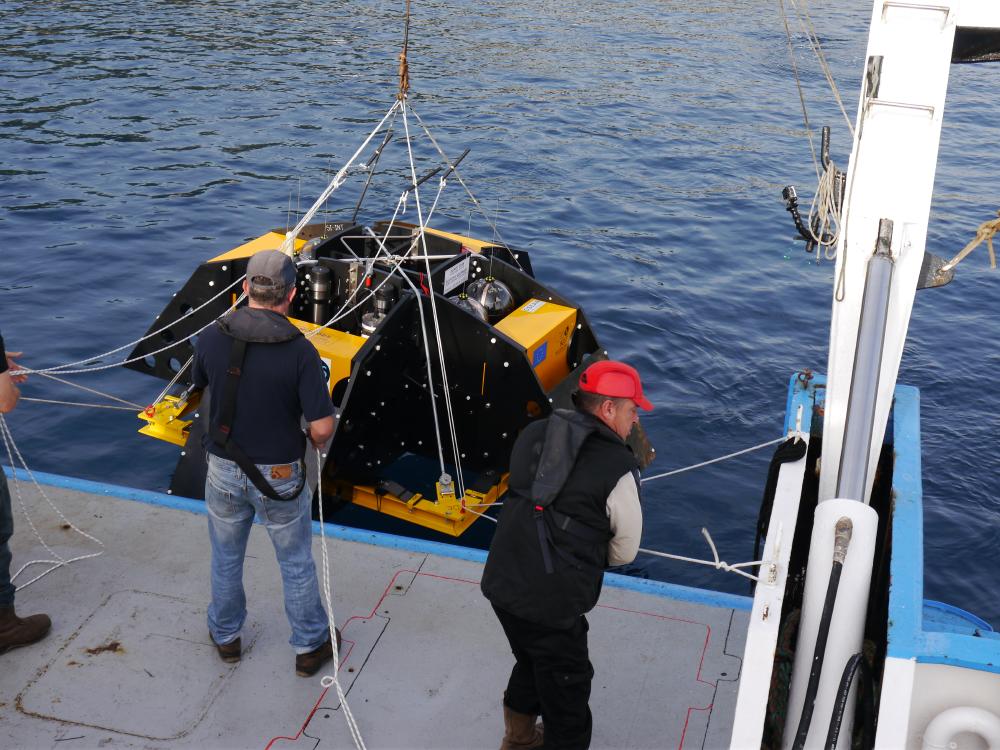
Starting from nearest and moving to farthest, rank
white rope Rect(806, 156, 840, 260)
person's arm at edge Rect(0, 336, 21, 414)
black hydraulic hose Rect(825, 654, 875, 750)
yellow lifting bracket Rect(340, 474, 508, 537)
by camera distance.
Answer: black hydraulic hose Rect(825, 654, 875, 750) → person's arm at edge Rect(0, 336, 21, 414) → white rope Rect(806, 156, 840, 260) → yellow lifting bracket Rect(340, 474, 508, 537)

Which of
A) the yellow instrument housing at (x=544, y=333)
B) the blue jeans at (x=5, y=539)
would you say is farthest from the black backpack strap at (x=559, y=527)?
the yellow instrument housing at (x=544, y=333)

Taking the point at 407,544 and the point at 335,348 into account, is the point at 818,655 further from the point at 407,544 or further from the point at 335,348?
the point at 335,348

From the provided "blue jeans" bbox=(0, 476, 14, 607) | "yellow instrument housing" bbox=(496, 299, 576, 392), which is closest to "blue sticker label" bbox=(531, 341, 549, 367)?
"yellow instrument housing" bbox=(496, 299, 576, 392)

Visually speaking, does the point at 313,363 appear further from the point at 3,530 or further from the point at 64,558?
the point at 64,558

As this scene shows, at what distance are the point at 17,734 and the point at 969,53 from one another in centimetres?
464

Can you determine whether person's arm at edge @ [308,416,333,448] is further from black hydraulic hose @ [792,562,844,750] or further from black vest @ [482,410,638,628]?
black hydraulic hose @ [792,562,844,750]

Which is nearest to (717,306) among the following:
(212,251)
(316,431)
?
(212,251)

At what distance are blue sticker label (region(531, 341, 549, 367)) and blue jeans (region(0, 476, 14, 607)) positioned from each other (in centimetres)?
344

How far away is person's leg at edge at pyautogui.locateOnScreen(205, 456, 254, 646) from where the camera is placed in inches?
157

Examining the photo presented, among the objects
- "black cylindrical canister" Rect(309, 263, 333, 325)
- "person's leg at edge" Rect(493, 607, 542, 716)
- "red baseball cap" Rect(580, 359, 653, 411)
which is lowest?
"person's leg at edge" Rect(493, 607, 542, 716)

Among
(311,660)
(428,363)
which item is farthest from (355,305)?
(311,660)

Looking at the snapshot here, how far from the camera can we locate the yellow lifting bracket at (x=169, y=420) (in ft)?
22.8

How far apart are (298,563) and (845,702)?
2170 millimetres

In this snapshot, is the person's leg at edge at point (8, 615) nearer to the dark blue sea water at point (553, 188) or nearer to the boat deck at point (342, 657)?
the boat deck at point (342, 657)
